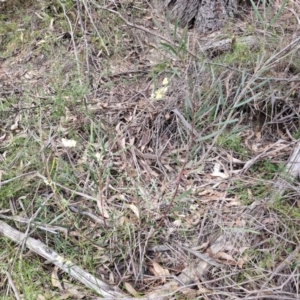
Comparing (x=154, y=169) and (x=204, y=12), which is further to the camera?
(x=204, y=12)

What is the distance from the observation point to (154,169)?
6.61 ft

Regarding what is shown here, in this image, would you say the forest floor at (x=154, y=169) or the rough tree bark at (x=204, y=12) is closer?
the forest floor at (x=154, y=169)

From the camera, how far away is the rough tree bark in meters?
2.57

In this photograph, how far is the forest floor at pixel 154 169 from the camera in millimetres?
1605

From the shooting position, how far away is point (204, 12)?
2.60m

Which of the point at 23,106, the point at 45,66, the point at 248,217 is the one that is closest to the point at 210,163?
the point at 248,217

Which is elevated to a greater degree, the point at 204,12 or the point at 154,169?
the point at 204,12

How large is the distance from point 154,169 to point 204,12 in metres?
1.17

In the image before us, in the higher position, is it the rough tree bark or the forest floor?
the rough tree bark

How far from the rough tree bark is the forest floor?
0.08 meters

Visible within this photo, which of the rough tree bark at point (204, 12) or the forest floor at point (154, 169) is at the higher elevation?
the rough tree bark at point (204, 12)

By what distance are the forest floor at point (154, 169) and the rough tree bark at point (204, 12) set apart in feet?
0.25

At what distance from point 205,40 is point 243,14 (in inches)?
12.6

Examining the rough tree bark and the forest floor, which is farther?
the rough tree bark
